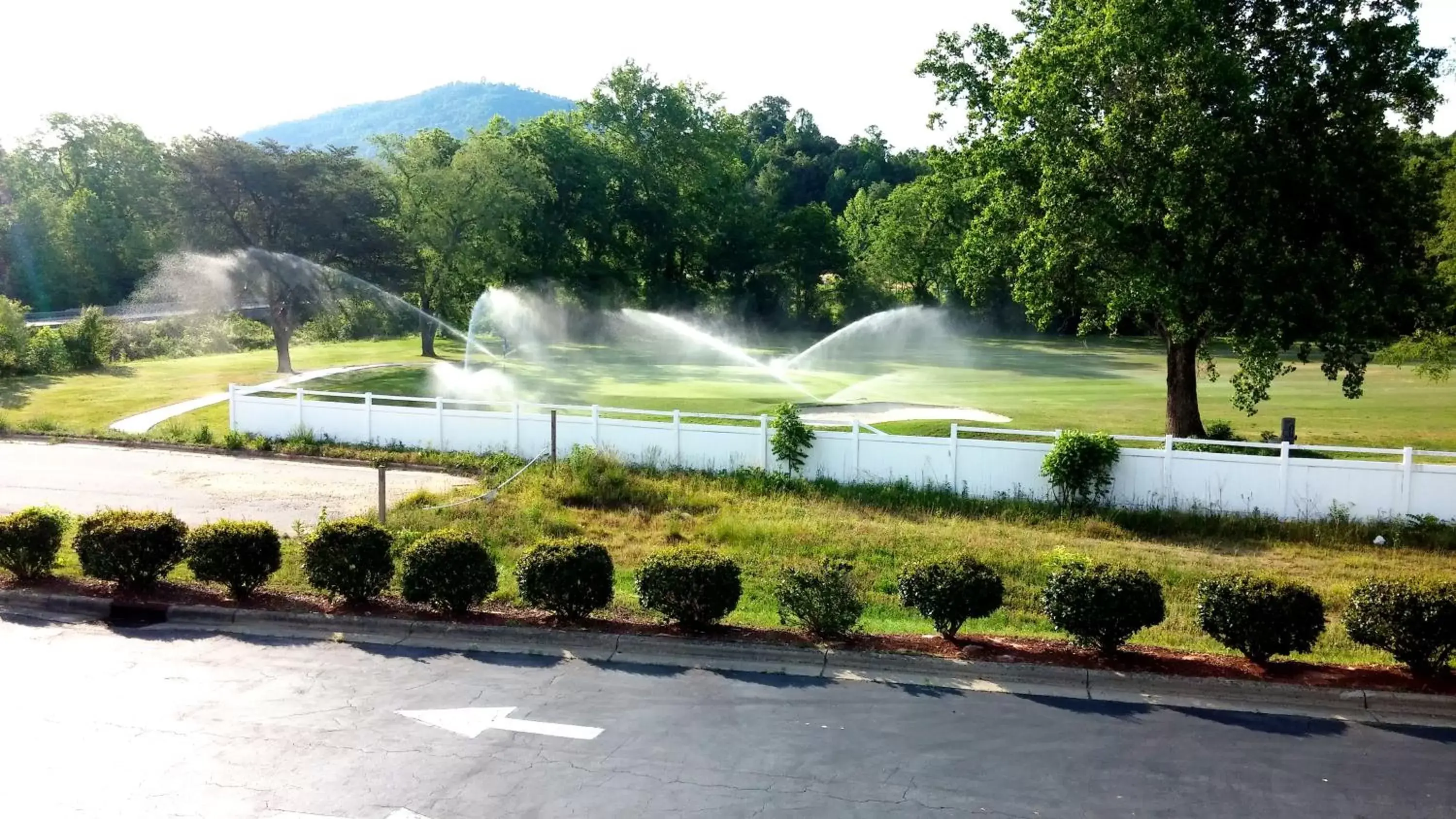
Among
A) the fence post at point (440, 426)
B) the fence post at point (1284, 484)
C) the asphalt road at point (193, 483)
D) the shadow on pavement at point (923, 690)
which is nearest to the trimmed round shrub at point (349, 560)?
the shadow on pavement at point (923, 690)

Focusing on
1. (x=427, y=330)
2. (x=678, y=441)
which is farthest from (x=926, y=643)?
(x=427, y=330)

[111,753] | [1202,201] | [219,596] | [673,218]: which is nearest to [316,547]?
[219,596]

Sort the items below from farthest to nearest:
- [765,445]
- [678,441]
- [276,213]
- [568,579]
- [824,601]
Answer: [276,213]
[678,441]
[765,445]
[568,579]
[824,601]

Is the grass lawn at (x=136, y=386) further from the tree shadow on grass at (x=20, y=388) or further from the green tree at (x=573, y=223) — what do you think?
the green tree at (x=573, y=223)

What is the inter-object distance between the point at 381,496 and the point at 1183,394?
59.2 ft

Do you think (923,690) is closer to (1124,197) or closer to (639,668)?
(639,668)

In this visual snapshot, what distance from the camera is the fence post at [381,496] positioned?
633 inches

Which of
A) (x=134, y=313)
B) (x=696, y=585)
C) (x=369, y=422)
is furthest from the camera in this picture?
(x=134, y=313)

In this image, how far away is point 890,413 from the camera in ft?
96.6

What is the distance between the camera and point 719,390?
35469 mm

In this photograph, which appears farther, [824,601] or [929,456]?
[929,456]

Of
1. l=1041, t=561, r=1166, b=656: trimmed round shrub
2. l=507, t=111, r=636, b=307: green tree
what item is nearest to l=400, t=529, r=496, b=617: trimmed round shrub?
l=1041, t=561, r=1166, b=656: trimmed round shrub

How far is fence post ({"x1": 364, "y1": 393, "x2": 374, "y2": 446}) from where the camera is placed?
24297mm

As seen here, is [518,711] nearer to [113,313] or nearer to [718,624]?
[718,624]
